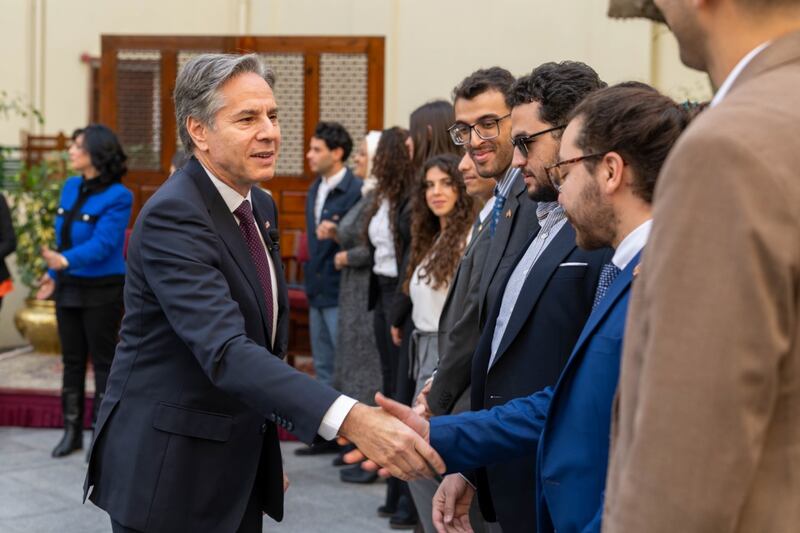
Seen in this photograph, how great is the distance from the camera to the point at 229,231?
2902mm

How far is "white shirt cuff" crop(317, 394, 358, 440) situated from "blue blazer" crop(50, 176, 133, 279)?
4.34 metres

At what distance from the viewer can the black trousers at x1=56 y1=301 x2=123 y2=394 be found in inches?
269

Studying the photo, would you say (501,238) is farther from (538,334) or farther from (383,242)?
(383,242)

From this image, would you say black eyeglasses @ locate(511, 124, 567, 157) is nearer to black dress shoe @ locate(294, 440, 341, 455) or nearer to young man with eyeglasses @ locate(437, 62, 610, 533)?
young man with eyeglasses @ locate(437, 62, 610, 533)

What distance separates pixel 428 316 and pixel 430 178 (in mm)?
654

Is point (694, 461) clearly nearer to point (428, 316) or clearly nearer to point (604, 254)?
point (604, 254)

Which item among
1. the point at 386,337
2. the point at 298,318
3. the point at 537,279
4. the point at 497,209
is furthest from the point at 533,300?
the point at 298,318

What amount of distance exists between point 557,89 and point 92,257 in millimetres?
4335

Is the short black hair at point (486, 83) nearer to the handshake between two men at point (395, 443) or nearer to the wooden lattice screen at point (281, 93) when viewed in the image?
the handshake between two men at point (395, 443)

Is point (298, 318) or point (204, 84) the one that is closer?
point (204, 84)

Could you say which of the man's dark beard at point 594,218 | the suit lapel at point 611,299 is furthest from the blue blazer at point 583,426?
the man's dark beard at point 594,218

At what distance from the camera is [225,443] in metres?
2.83

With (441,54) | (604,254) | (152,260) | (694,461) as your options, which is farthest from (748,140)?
(441,54)

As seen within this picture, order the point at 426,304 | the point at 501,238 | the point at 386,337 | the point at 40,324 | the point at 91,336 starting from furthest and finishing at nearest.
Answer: the point at 40,324 < the point at 91,336 < the point at 386,337 < the point at 426,304 < the point at 501,238
